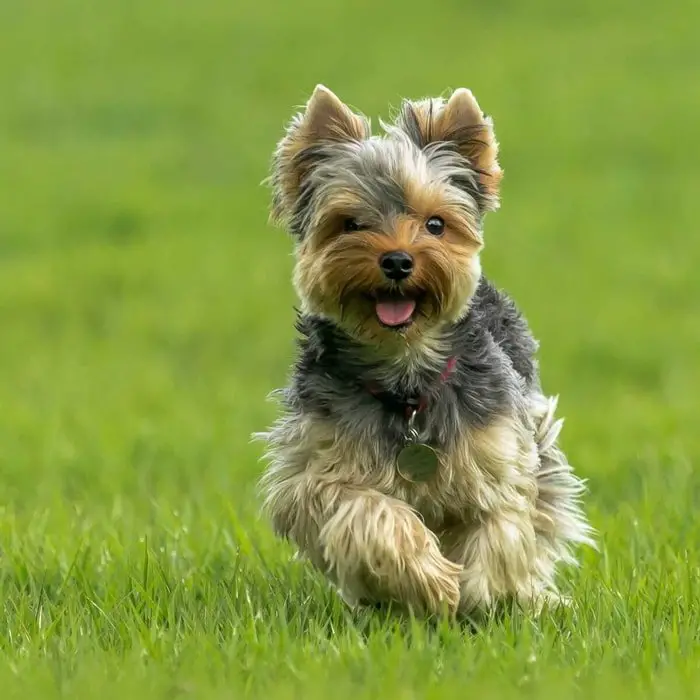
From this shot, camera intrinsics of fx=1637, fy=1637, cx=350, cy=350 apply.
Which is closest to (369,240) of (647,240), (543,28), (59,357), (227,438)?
(227,438)

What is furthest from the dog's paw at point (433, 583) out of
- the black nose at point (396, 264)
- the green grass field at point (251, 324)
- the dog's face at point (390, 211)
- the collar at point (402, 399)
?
the black nose at point (396, 264)

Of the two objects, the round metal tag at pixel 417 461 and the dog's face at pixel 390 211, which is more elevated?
the dog's face at pixel 390 211

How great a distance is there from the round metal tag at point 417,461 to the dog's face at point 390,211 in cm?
44

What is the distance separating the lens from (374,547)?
6.14m

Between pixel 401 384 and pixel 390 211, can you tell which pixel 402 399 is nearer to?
pixel 401 384

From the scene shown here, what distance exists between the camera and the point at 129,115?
85.8 feet

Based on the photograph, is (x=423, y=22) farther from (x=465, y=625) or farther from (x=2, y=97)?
(x=465, y=625)

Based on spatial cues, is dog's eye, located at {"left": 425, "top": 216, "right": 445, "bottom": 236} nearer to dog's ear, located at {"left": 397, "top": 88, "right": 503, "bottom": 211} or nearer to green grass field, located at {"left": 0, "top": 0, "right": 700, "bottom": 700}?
dog's ear, located at {"left": 397, "top": 88, "right": 503, "bottom": 211}

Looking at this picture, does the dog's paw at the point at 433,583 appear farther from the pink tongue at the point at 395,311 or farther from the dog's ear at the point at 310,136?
the dog's ear at the point at 310,136

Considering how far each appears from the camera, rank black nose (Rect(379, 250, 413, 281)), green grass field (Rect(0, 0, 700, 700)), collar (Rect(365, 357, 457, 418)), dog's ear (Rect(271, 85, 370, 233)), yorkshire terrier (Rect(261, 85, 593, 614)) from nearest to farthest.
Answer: green grass field (Rect(0, 0, 700, 700)), black nose (Rect(379, 250, 413, 281)), yorkshire terrier (Rect(261, 85, 593, 614)), collar (Rect(365, 357, 457, 418)), dog's ear (Rect(271, 85, 370, 233))

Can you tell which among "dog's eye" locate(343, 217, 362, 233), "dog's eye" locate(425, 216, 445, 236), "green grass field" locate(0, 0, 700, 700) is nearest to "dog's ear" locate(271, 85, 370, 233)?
"dog's eye" locate(343, 217, 362, 233)

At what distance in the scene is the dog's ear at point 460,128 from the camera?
6707 mm

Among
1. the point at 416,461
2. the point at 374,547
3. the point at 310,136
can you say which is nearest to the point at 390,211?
the point at 310,136

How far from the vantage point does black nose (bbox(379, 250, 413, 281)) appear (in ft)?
20.0
